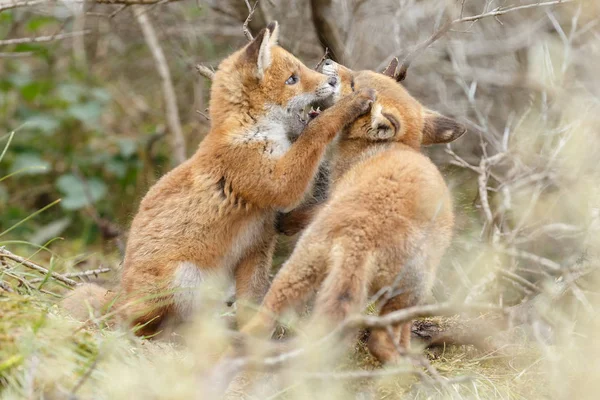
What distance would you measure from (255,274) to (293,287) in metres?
1.69

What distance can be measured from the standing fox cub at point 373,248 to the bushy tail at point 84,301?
64.9 inches

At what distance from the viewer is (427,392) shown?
15.7 feet

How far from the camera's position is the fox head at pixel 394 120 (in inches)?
223

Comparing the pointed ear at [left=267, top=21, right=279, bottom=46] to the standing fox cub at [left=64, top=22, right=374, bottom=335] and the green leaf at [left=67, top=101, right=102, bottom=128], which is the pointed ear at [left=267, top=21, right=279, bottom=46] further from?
the green leaf at [left=67, top=101, right=102, bottom=128]

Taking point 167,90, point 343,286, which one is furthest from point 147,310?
point 167,90

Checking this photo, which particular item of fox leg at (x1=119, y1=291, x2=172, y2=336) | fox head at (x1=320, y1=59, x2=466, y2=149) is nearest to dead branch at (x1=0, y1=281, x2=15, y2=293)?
fox leg at (x1=119, y1=291, x2=172, y2=336)

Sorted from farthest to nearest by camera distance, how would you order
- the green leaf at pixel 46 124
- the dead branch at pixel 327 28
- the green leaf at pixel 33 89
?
the green leaf at pixel 33 89 → the green leaf at pixel 46 124 → the dead branch at pixel 327 28

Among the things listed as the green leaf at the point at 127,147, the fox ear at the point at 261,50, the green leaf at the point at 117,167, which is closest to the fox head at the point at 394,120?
the fox ear at the point at 261,50

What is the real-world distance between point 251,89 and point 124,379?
3062mm

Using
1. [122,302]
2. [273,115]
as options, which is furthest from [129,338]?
[273,115]

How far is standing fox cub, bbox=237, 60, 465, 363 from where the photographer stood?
14.3 ft

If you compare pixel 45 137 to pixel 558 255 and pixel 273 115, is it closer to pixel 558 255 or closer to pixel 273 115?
pixel 273 115

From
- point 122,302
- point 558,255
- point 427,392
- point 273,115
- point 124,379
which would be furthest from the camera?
point 558,255

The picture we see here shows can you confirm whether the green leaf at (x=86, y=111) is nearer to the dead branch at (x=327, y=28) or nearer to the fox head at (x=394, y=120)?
the dead branch at (x=327, y=28)
